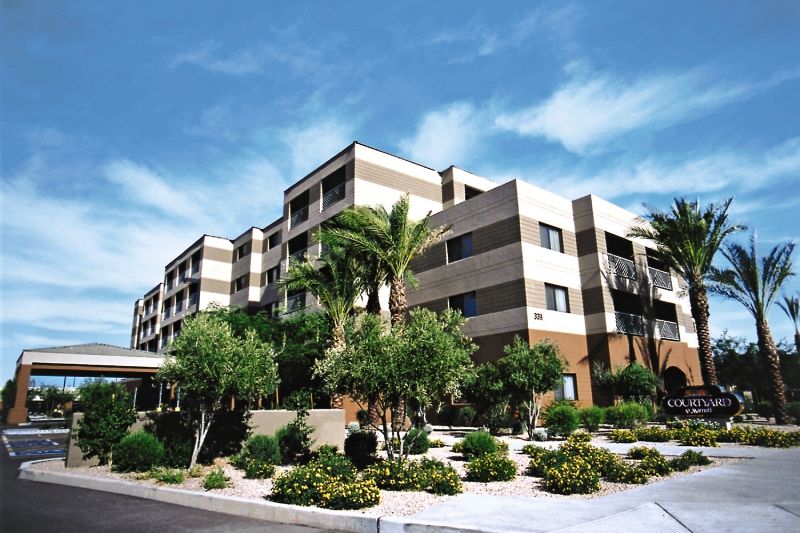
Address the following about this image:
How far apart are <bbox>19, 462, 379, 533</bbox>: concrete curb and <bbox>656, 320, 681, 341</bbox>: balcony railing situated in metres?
31.7

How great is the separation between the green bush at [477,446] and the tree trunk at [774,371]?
21453 mm

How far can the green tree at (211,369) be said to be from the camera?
583 inches

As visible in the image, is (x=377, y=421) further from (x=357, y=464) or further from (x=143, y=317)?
(x=143, y=317)

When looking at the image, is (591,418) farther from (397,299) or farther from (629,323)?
(629,323)

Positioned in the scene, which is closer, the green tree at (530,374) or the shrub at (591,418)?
the green tree at (530,374)

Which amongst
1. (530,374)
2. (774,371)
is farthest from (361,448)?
(774,371)

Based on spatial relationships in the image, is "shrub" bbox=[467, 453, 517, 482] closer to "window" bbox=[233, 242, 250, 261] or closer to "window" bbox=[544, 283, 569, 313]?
"window" bbox=[544, 283, 569, 313]

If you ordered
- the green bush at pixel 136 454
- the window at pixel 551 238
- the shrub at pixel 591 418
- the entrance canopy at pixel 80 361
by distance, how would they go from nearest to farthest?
the green bush at pixel 136 454
the shrub at pixel 591 418
the window at pixel 551 238
the entrance canopy at pixel 80 361

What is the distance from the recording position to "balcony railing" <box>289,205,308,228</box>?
130 ft

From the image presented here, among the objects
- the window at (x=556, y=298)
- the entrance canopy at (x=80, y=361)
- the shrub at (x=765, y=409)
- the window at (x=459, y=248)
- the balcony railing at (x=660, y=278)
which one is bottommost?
the shrub at (x=765, y=409)

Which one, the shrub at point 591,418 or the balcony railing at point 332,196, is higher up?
the balcony railing at point 332,196

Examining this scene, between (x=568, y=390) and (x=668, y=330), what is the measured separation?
11.8 meters

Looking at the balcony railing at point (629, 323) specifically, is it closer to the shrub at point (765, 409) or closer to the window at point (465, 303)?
the window at point (465, 303)

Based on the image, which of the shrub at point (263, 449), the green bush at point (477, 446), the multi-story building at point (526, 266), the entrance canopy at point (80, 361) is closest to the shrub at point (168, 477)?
the shrub at point (263, 449)
